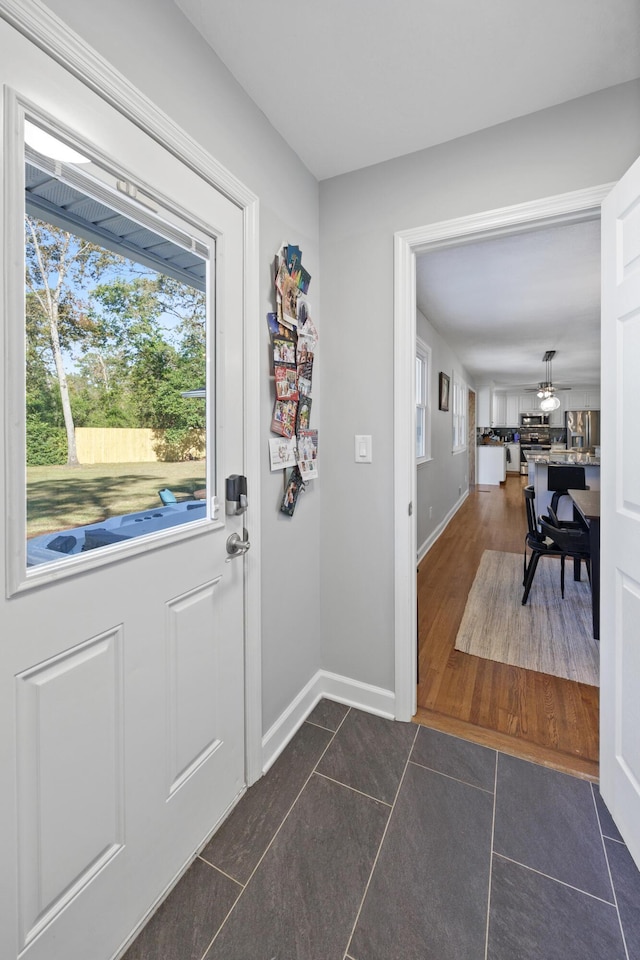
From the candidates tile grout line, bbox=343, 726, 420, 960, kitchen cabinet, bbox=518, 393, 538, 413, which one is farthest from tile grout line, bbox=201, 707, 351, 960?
kitchen cabinet, bbox=518, 393, 538, 413

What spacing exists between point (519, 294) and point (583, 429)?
285 inches

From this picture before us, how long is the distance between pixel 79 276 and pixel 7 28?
Result: 40 centimetres

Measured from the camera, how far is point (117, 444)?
997 mm

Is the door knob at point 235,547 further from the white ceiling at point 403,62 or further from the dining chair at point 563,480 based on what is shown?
the dining chair at point 563,480

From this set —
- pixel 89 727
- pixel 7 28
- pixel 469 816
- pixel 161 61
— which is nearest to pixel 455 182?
pixel 161 61

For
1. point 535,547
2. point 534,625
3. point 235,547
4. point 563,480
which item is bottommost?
point 534,625

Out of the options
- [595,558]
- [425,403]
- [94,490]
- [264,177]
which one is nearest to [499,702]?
[595,558]

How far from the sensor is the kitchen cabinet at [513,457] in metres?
10.9

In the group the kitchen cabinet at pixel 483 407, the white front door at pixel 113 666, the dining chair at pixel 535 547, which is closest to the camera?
the white front door at pixel 113 666

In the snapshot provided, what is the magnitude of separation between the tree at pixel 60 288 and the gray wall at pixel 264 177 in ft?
1.43

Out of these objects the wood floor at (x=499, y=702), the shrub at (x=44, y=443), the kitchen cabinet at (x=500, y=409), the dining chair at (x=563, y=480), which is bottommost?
the wood floor at (x=499, y=702)

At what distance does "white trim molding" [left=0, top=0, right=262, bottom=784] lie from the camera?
789 mm

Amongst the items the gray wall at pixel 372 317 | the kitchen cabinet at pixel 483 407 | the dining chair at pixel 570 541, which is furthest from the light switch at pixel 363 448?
the kitchen cabinet at pixel 483 407

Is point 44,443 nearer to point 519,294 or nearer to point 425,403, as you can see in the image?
point 425,403
